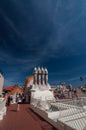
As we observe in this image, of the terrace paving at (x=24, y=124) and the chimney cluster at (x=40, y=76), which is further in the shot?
the chimney cluster at (x=40, y=76)

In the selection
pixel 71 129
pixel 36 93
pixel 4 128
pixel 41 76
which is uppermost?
pixel 41 76

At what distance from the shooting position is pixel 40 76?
2858 cm

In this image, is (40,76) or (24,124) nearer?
(24,124)

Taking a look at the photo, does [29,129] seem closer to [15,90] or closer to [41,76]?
[41,76]

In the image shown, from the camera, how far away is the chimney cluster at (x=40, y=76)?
27.9 metres

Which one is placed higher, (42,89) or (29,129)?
(42,89)

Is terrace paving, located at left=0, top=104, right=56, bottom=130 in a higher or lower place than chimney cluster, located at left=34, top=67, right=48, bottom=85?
lower

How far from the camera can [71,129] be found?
14.8 feet

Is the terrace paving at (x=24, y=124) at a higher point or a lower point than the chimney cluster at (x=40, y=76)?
lower

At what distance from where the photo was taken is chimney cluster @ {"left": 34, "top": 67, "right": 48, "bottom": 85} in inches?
1100

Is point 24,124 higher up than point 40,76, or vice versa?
point 40,76

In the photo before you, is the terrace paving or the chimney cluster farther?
the chimney cluster

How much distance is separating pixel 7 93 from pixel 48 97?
17.2 meters

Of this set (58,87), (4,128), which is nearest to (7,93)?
(58,87)
